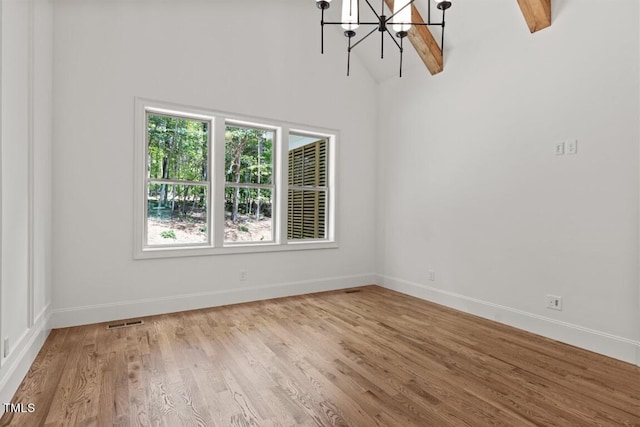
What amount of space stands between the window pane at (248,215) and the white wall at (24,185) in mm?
1808

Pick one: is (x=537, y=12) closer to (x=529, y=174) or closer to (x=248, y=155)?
(x=529, y=174)

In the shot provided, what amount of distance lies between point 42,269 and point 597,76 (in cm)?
A: 502

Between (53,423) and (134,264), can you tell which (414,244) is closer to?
(134,264)

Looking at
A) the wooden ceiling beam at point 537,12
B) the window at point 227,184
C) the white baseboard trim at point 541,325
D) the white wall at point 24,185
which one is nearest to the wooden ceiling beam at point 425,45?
the wooden ceiling beam at point 537,12

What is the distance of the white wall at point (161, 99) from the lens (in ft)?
10.9

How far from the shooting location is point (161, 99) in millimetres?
3709

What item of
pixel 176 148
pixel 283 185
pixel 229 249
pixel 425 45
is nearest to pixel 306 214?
pixel 283 185

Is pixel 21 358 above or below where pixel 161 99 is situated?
below

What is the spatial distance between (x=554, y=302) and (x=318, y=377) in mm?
2379

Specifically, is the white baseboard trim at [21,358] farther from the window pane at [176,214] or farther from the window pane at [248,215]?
the window pane at [248,215]

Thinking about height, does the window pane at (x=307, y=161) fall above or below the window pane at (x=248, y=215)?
above

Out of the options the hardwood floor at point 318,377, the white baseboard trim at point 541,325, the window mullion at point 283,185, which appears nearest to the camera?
the hardwood floor at point 318,377

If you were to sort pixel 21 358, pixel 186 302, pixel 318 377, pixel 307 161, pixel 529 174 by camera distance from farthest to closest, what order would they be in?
pixel 307 161 → pixel 186 302 → pixel 529 174 → pixel 318 377 → pixel 21 358

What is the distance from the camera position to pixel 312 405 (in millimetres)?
2031
